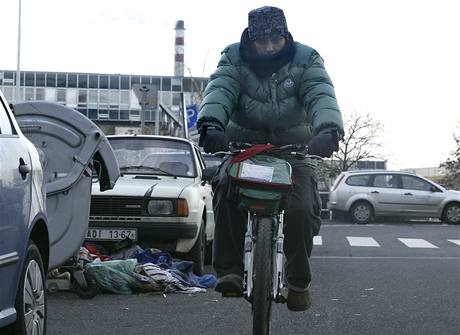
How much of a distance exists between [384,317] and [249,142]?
2.30m

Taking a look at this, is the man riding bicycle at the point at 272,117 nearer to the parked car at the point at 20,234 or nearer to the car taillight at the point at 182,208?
the parked car at the point at 20,234

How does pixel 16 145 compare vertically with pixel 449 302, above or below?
above

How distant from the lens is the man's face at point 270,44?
4.73 m

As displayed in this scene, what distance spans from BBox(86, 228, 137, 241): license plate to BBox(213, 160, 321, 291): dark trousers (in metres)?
4.24

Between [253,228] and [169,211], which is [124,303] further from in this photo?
[253,228]

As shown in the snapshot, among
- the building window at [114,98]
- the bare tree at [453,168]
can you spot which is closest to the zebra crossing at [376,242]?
the bare tree at [453,168]

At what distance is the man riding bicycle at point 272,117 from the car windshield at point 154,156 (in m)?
5.17

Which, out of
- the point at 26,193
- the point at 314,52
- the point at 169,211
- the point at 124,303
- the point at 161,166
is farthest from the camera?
the point at 161,166

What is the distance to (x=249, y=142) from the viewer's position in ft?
16.2

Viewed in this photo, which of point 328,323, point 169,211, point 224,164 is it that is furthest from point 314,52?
point 169,211

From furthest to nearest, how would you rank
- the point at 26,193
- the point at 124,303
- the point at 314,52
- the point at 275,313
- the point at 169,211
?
the point at 169,211, the point at 124,303, the point at 275,313, the point at 314,52, the point at 26,193

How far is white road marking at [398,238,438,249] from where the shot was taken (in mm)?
15297

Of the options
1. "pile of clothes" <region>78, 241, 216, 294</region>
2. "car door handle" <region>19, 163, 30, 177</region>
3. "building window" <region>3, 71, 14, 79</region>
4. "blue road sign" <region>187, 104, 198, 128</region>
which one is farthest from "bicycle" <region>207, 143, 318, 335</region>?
"building window" <region>3, 71, 14, 79</region>

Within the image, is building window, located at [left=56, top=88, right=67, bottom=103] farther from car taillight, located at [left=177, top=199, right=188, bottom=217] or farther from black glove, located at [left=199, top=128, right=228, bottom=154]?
black glove, located at [left=199, top=128, right=228, bottom=154]
